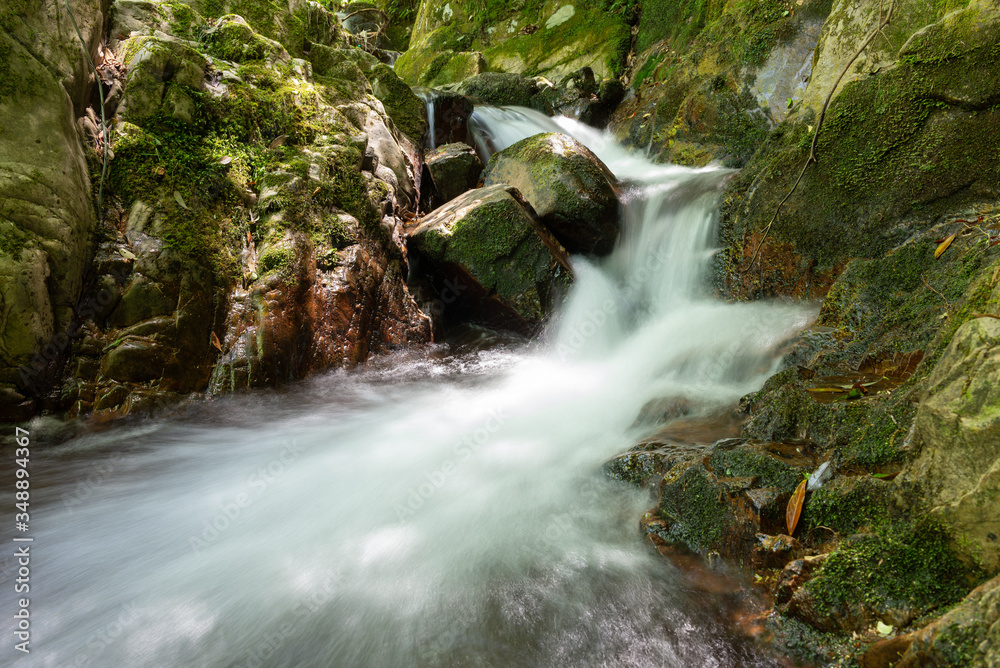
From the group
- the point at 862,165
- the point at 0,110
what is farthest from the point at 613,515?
the point at 0,110

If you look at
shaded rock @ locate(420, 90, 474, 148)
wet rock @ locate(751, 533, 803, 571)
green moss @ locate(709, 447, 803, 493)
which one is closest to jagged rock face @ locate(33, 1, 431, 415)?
shaded rock @ locate(420, 90, 474, 148)

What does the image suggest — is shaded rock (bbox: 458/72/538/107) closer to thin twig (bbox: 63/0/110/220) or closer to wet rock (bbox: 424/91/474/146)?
wet rock (bbox: 424/91/474/146)

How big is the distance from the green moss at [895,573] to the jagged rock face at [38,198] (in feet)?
17.3

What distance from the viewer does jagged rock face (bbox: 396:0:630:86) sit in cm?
1374

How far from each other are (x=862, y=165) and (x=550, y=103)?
9.38m

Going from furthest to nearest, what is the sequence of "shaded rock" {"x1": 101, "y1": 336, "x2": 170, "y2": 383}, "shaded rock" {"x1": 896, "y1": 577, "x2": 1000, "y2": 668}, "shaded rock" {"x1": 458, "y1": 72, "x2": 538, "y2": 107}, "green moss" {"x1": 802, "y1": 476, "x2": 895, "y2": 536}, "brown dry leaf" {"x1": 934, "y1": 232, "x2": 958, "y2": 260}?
"shaded rock" {"x1": 458, "y1": 72, "x2": 538, "y2": 107} < "shaded rock" {"x1": 101, "y1": 336, "x2": 170, "y2": 383} < "brown dry leaf" {"x1": 934, "y1": 232, "x2": 958, "y2": 260} < "green moss" {"x1": 802, "y1": 476, "x2": 895, "y2": 536} < "shaded rock" {"x1": 896, "y1": 577, "x2": 1000, "y2": 668}

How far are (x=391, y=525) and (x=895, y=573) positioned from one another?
251cm

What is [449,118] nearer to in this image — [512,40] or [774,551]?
[512,40]

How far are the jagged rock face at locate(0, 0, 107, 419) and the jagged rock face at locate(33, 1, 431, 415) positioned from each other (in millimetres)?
232

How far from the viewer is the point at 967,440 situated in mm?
1714

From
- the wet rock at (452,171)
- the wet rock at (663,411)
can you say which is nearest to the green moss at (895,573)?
the wet rock at (663,411)

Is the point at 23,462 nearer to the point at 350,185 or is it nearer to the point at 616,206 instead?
the point at 350,185

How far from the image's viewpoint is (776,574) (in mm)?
2180

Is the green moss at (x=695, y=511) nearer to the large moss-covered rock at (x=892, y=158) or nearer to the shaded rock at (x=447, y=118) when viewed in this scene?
the large moss-covered rock at (x=892, y=158)
